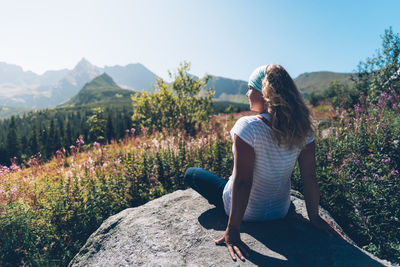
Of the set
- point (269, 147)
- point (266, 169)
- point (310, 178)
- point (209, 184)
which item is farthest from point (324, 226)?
point (209, 184)

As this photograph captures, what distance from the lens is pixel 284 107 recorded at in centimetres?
204

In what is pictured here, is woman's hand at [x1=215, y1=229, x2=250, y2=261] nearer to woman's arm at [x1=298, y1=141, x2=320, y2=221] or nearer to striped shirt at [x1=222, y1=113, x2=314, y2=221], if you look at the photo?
striped shirt at [x1=222, y1=113, x2=314, y2=221]

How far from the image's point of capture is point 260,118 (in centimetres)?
212

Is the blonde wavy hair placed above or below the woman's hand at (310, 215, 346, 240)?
above

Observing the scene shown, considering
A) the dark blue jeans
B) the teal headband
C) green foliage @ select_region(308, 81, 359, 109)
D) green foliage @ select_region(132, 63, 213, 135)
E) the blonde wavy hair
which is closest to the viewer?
the blonde wavy hair

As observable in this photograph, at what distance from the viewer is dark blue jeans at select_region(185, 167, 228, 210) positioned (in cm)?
292

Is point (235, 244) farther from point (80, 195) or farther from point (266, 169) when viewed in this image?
point (80, 195)

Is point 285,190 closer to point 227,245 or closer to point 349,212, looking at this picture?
point 227,245

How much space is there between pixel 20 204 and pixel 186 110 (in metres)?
12.3

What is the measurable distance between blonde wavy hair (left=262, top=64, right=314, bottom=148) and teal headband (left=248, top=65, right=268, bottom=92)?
65 mm

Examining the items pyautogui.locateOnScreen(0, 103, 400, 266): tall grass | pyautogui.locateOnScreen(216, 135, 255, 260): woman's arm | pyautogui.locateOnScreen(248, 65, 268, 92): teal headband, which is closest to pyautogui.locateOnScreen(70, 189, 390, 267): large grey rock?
pyautogui.locateOnScreen(216, 135, 255, 260): woman's arm

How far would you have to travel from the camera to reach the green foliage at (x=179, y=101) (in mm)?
15758

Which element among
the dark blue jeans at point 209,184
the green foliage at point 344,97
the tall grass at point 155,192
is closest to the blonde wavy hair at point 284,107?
the dark blue jeans at point 209,184

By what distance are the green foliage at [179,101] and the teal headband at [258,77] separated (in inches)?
502
